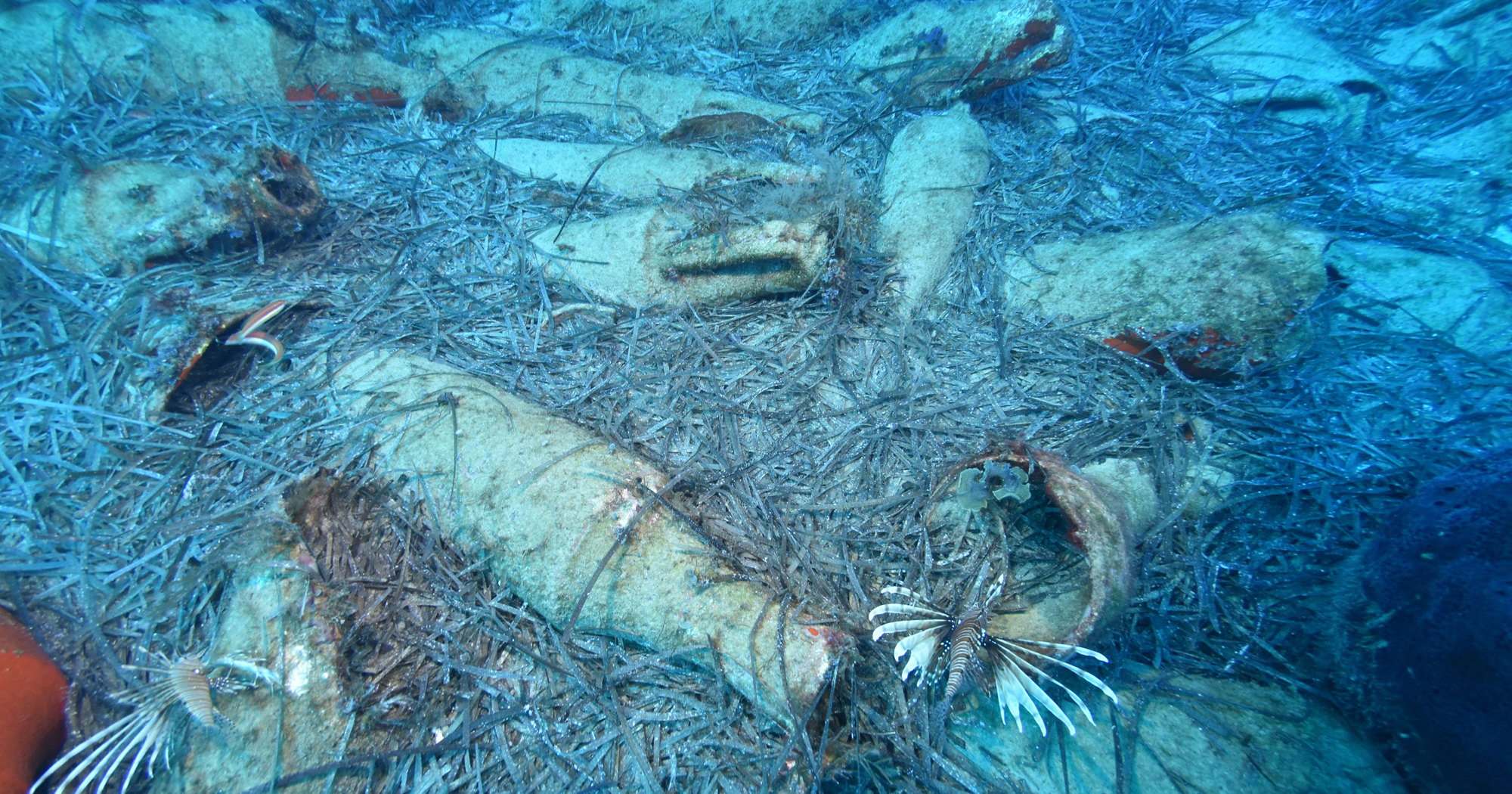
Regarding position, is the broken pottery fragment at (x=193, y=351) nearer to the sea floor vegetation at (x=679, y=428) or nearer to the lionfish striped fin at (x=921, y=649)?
the sea floor vegetation at (x=679, y=428)

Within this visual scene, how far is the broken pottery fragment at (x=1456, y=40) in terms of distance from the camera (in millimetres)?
3885

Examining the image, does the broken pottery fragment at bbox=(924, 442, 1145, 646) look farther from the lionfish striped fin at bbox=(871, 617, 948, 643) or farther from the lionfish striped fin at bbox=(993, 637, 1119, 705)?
the lionfish striped fin at bbox=(871, 617, 948, 643)

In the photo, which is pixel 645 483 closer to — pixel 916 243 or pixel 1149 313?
pixel 916 243

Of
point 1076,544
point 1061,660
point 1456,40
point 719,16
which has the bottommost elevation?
point 1061,660

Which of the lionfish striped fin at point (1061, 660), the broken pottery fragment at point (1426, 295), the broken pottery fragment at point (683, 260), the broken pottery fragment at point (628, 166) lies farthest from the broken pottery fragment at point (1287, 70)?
the lionfish striped fin at point (1061, 660)

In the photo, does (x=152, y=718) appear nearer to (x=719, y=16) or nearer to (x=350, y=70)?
(x=350, y=70)

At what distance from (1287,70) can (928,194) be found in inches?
134

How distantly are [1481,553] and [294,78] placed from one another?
6297 mm

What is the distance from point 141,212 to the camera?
259 centimetres

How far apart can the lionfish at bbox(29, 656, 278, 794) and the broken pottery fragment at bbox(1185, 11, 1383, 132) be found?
6.40 meters

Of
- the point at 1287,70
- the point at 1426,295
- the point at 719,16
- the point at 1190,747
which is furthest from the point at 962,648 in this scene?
the point at 719,16

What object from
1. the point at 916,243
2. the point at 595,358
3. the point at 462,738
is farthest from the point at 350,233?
the point at 916,243

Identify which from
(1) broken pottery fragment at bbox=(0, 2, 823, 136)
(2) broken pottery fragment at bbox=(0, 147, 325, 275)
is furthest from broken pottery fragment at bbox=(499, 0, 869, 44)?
(2) broken pottery fragment at bbox=(0, 147, 325, 275)

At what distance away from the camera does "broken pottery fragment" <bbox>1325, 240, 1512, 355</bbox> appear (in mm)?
2459
